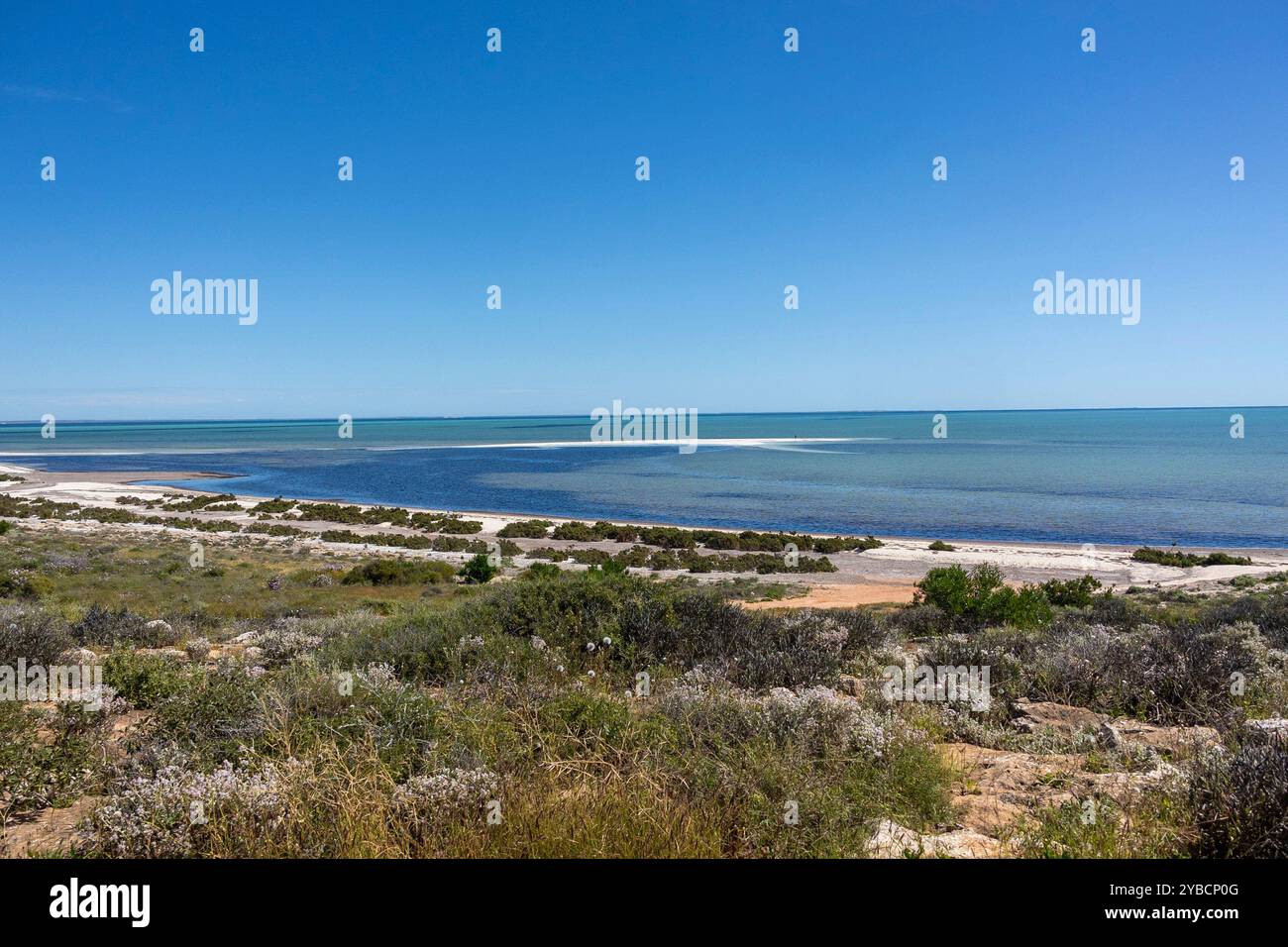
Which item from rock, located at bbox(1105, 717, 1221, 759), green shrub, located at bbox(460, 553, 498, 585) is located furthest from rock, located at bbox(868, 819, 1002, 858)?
green shrub, located at bbox(460, 553, 498, 585)

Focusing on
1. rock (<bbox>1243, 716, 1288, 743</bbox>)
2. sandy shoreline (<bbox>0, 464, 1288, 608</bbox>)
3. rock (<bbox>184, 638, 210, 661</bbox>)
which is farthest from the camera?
sandy shoreline (<bbox>0, 464, 1288, 608</bbox>)

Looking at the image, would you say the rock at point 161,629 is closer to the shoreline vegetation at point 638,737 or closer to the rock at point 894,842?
the shoreline vegetation at point 638,737

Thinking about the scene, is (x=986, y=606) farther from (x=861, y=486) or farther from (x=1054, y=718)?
(x=861, y=486)

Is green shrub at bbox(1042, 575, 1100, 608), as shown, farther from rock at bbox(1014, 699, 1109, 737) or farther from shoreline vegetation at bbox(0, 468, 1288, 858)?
rock at bbox(1014, 699, 1109, 737)

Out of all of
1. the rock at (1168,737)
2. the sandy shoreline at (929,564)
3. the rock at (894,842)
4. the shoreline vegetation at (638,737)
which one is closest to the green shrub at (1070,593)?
the sandy shoreline at (929,564)

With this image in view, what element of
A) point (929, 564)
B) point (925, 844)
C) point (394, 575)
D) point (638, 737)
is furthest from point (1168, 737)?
point (929, 564)

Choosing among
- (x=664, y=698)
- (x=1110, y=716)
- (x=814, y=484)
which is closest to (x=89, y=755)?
(x=664, y=698)
